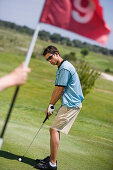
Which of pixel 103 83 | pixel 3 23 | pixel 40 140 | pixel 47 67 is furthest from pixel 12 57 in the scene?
pixel 40 140

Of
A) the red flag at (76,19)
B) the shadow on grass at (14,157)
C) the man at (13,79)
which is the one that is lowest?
the shadow on grass at (14,157)

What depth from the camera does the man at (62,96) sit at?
3.97m

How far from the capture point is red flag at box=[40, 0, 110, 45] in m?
3.22

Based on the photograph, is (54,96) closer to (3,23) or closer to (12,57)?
(12,57)

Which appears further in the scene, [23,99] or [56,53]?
[23,99]

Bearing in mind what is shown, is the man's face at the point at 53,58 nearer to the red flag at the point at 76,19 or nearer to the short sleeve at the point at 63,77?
the short sleeve at the point at 63,77

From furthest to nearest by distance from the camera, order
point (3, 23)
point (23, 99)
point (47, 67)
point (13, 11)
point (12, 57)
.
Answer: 1. point (3, 23)
2. point (13, 11)
3. point (12, 57)
4. point (47, 67)
5. point (23, 99)

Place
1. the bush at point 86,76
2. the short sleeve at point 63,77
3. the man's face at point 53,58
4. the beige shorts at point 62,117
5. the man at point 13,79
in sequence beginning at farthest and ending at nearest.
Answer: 1. the bush at point 86,76
2. the beige shorts at point 62,117
3. the man's face at point 53,58
4. the short sleeve at point 63,77
5. the man at point 13,79

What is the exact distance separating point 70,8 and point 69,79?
1085 millimetres

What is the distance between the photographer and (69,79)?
405 cm

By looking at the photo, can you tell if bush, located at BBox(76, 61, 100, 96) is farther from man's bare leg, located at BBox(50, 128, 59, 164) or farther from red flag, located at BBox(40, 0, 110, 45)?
red flag, located at BBox(40, 0, 110, 45)

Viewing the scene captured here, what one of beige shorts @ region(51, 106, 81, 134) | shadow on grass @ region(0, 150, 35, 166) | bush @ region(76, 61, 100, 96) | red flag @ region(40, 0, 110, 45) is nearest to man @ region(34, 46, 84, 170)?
beige shorts @ region(51, 106, 81, 134)

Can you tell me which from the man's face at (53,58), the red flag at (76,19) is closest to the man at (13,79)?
the red flag at (76,19)

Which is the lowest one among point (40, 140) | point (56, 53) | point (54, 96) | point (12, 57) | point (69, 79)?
point (12, 57)
